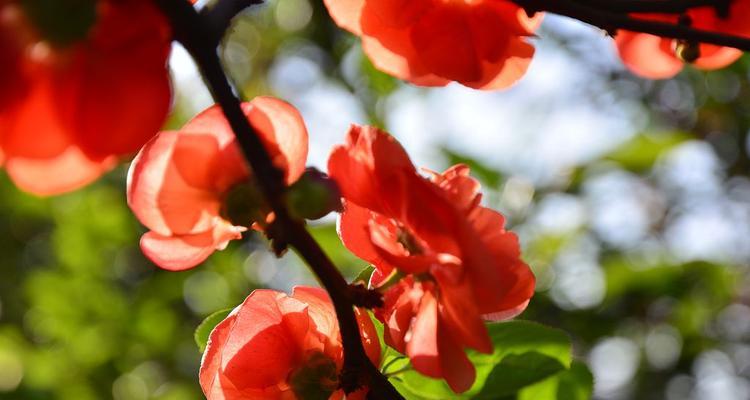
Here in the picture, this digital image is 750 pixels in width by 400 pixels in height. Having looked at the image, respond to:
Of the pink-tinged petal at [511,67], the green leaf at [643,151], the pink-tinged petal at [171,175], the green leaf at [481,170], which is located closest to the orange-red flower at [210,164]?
the pink-tinged petal at [171,175]

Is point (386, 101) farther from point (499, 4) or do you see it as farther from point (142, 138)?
point (142, 138)

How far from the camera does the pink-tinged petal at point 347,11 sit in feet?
2.19

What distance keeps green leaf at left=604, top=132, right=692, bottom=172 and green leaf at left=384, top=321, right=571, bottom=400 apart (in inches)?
48.4

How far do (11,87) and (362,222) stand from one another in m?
0.25

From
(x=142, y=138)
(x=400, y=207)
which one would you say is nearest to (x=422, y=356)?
(x=400, y=207)

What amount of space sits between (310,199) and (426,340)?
13cm

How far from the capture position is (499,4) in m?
0.69

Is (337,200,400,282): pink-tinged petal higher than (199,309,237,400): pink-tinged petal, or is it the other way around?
(337,200,400,282): pink-tinged petal

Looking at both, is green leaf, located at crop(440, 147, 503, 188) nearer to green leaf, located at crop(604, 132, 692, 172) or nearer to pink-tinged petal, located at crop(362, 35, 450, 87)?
green leaf, located at crop(604, 132, 692, 172)

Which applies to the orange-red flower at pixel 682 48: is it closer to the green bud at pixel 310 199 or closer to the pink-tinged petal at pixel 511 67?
the pink-tinged petal at pixel 511 67

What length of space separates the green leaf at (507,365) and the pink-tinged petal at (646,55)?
0.73 ft

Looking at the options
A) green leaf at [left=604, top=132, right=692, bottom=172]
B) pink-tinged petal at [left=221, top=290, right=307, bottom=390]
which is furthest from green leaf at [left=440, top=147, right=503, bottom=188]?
pink-tinged petal at [left=221, top=290, right=307, bottom=390]

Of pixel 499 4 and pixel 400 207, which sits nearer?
pixel 400 207

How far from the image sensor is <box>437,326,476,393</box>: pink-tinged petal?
0.57m
